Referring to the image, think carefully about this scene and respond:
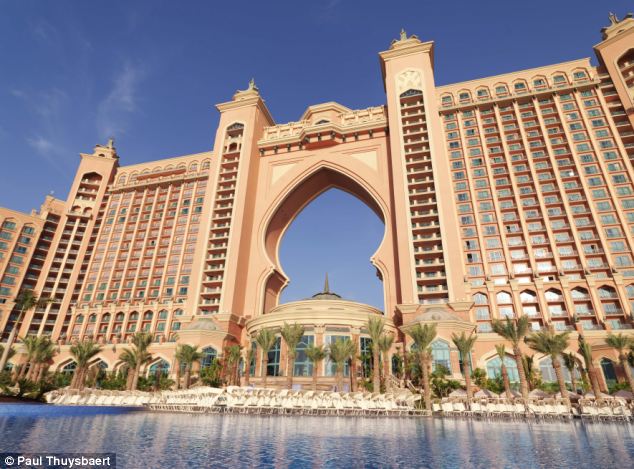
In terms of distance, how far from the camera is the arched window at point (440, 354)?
41.1 m

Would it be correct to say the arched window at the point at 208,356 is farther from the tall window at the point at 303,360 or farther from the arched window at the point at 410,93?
the arched window at the point at 410,93

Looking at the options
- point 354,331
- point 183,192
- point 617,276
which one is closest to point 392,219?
point 354,331

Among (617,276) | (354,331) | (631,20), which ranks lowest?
(354,331)

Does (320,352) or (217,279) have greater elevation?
(217,279)

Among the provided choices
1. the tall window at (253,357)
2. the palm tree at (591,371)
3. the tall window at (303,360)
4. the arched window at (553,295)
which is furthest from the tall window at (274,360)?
the arched window at (553,295)

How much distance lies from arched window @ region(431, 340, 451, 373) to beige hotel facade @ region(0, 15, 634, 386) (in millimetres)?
151

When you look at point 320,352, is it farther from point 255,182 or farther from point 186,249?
point 186,249

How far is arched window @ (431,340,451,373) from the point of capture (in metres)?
41.1

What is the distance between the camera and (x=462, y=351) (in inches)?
1367

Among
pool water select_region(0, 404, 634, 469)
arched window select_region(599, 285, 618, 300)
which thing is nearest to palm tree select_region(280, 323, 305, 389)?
pool water select_region(0, 404, 634, 469)

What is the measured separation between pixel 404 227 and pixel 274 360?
25127mm

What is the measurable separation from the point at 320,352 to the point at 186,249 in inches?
1898

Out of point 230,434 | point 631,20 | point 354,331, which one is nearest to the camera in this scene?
point 230,434

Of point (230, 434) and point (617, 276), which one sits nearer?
point (230, 434)
